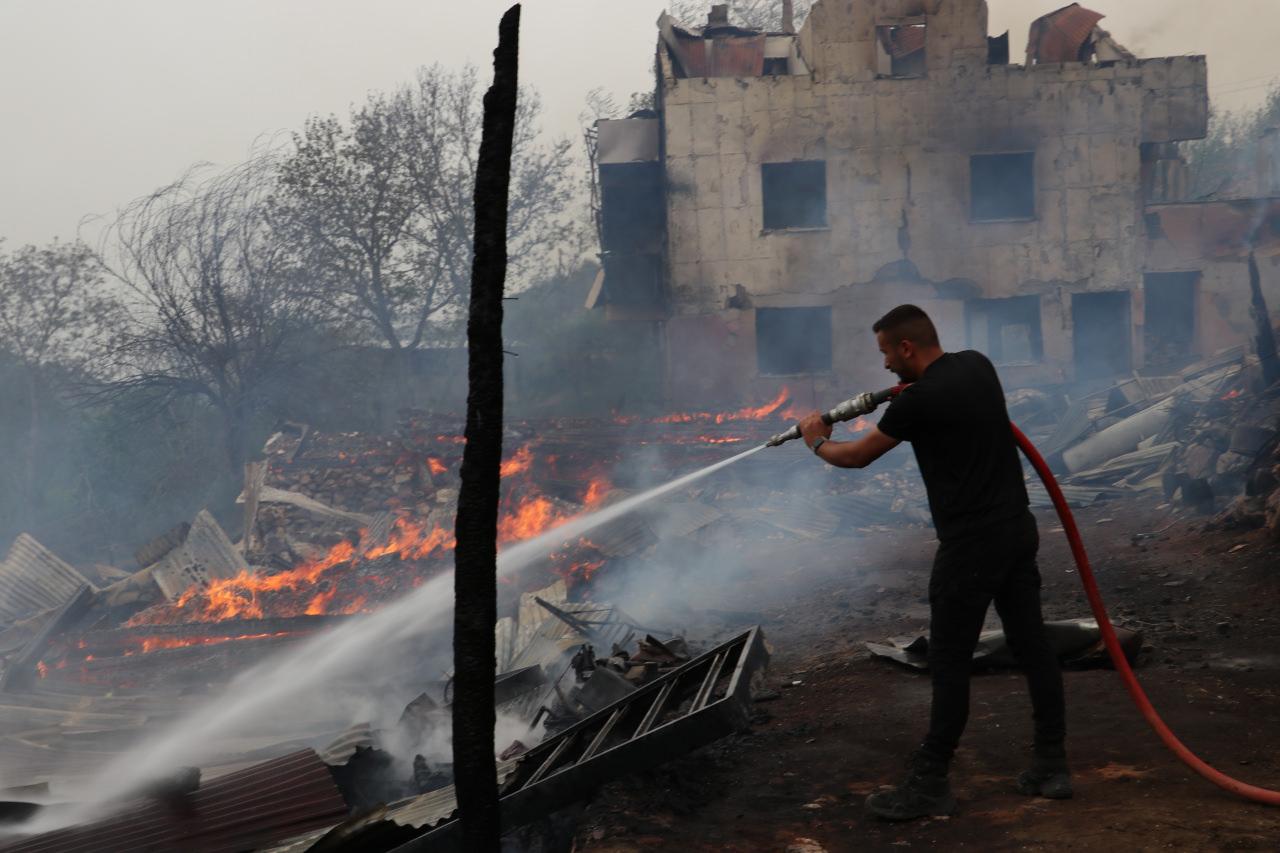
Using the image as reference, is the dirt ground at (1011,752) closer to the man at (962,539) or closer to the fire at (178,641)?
the man at (962,539)

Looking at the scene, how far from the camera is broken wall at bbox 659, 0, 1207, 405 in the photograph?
873 inches

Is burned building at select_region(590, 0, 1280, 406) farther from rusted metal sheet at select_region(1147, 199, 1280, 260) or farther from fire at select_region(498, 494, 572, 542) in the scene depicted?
fire at select_region(498, 494, 572, 542)

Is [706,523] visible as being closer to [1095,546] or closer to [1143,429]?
[1095,546]

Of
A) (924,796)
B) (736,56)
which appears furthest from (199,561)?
(736,56)

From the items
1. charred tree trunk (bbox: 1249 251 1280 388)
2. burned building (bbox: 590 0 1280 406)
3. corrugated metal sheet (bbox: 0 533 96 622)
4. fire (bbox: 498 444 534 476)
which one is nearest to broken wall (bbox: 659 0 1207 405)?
burned building (bbox: 590 0 1280 406)

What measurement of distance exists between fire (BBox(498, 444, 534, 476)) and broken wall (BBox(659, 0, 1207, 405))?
660cm

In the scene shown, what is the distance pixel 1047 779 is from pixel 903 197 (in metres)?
19.7

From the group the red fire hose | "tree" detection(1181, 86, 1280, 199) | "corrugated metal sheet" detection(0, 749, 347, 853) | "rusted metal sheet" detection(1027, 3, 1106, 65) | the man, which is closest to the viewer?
the red fire hose

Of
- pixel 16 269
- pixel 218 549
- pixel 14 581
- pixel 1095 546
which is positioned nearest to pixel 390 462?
pixel 218 549

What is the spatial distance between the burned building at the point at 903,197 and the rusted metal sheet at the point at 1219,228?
30cm

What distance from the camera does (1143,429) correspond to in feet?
51.6

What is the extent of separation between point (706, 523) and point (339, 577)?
527 centimetres

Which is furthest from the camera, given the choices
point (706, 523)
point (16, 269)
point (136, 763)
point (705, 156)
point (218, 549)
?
point (16, 269)

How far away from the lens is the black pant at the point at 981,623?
13.1ft
